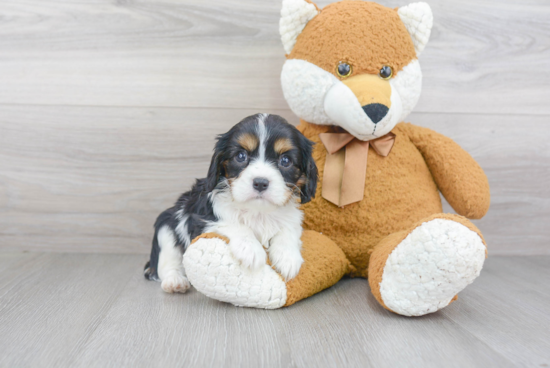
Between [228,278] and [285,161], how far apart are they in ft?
1.37

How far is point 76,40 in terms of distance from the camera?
203 centimetres

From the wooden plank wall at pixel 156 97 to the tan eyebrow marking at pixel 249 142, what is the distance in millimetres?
729

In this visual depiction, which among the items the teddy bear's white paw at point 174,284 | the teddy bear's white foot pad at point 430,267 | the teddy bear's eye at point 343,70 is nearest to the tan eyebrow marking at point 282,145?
the teddy bear's eye at point 343,70

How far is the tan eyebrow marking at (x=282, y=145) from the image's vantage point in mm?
1389

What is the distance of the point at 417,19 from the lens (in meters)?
1.61

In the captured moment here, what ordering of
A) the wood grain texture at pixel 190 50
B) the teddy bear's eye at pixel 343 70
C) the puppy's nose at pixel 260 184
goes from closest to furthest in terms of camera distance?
the puppy's nose at pixel 260 184 < the teddy bear's eye at pixel 343 70 < the wood grain texture at pixel 190 50

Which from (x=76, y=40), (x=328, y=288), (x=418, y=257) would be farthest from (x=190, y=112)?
(x=418, y=257)

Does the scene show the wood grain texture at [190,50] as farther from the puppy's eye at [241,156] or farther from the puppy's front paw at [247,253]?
the puppy's front paw at [247,253]

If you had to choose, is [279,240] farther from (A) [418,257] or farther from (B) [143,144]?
(B) [143,144]

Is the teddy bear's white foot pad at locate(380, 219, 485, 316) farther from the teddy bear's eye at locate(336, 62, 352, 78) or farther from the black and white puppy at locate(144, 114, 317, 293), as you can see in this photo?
the teddy bear's eye at locate(336, 62, 352, 78)

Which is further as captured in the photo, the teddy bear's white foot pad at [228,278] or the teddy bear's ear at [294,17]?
the teddy bear's ear at [294,17]

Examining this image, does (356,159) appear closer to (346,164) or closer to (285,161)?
(346,164)

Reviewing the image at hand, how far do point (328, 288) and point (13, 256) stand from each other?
4.97 ft

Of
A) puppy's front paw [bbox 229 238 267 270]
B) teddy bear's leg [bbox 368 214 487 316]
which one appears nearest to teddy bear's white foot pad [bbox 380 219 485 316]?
teddy bear's leg [bbox 368 214 487 316]
